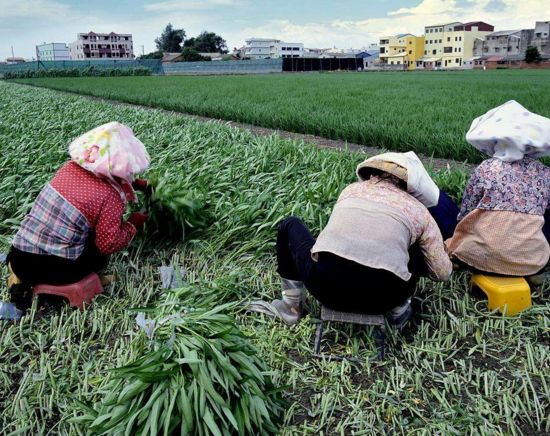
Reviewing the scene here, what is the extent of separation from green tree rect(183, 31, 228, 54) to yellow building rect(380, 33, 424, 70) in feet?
89.4

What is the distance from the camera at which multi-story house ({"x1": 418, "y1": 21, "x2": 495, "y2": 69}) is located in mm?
85188

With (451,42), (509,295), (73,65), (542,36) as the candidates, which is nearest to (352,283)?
(509,295)

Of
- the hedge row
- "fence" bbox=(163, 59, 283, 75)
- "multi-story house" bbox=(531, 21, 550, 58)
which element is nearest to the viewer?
the hedge row

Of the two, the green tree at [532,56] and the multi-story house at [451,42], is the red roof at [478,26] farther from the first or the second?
the green tree at [532,56]

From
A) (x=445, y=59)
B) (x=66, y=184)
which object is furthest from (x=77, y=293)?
(x=445, y=59)

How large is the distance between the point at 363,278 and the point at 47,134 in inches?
229

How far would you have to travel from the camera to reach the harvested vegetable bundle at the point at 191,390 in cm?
169

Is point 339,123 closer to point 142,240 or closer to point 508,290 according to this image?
point 142,240

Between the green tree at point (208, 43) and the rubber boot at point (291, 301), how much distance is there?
3476 inches

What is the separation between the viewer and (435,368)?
2195mm

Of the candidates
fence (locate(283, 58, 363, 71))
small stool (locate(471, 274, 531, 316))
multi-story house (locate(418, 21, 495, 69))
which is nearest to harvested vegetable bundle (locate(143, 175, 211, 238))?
small stool (locate(471, 274, 531, 316))

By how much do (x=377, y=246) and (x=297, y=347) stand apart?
60 cm

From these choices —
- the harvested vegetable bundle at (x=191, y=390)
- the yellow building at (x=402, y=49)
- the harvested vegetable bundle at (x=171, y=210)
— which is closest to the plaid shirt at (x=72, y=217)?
the harvested vegetable bundle at (x=171, y=210)

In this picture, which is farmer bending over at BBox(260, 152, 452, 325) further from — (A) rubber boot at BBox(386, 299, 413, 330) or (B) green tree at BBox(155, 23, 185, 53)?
(B) green tree at BBox(155, 23, 185, 53)
